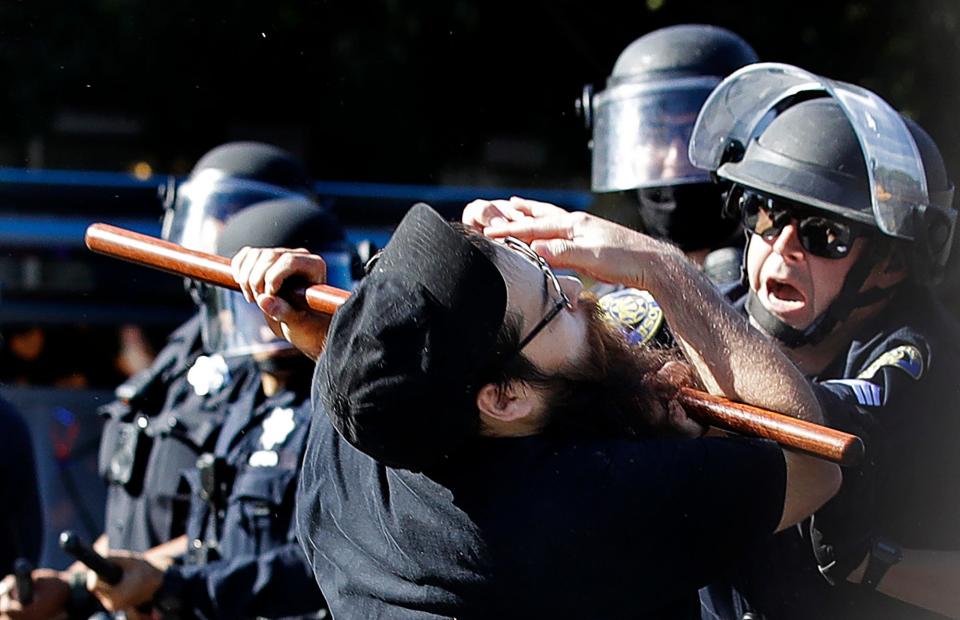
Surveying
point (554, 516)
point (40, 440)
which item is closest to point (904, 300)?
point (554, 516)

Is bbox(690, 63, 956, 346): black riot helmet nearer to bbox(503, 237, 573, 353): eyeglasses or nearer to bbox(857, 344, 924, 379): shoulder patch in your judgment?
bbox(857, 344, 924, 379): shoulder patch

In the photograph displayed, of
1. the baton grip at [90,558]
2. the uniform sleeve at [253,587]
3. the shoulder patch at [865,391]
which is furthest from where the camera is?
the uniform sleeve at [253,587]

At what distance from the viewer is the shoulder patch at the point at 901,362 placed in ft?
7.87

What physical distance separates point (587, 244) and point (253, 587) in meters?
1.66

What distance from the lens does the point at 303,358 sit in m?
3.69

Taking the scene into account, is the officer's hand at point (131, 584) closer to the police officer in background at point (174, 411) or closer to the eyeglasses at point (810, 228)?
the police officer in background at point (174, 411)

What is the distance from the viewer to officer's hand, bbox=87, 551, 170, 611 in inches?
134

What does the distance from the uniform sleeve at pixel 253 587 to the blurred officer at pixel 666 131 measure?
3.97ft

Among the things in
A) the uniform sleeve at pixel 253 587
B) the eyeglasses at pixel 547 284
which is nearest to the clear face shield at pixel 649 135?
the uniform sleeve at pixel 253 587

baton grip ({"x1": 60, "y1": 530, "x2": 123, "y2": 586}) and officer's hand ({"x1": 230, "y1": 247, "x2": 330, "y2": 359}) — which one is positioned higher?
officer's hand ({"x1": 230, "y1": 247, "x2": 330, "y2": 359})

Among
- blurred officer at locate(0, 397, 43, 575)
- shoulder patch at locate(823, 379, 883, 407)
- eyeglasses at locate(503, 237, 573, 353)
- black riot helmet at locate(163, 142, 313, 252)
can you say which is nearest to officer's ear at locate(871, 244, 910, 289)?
shoulder patch at locate(823, 379, 883, 407)

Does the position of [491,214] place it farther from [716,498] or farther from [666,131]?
[666,131]

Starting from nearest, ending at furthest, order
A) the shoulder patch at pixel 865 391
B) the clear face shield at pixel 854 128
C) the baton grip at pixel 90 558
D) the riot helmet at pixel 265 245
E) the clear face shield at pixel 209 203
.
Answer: the shoulder patch at pixel 865 391 < the clear face shield at pixel 854 128 < the baton grip at pixel 90 558 < the riot helmet at pixel 265 245 < the clear face shield at pixel 209 203

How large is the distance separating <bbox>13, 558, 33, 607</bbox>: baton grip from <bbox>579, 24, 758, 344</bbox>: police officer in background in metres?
1.54
